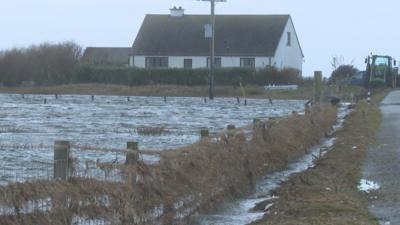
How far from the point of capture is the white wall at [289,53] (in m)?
84.6

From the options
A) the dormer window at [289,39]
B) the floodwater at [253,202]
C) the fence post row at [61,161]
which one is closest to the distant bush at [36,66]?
the dormer window at [289,39]

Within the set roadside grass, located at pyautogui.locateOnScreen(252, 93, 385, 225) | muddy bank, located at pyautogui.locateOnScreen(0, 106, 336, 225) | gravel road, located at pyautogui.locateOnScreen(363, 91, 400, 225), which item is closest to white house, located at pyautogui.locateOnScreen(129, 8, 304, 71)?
gravel road, located at pyautogui.locateOnScreen(363, 91, 400, 225)

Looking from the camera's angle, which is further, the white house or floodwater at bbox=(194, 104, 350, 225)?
the white house

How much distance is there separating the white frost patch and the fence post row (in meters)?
6.49

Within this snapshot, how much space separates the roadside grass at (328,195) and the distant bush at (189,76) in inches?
2188

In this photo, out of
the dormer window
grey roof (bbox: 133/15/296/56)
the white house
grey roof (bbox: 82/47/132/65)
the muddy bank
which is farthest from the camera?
grey roof (bbox: 82/47/132/65)

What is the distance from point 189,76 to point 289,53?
15.1m

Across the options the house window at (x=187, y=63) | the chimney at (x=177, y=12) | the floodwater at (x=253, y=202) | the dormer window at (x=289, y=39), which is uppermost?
the chimney at (x=177, y=12)

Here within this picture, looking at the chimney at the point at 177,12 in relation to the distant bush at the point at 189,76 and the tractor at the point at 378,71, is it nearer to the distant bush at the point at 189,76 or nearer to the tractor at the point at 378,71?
the distant bush at the point at 189,76

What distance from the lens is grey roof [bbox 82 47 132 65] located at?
96.1m

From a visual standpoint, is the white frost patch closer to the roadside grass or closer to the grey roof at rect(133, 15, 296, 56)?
the roadside grass

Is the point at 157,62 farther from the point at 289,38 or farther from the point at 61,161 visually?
the point at 61,161

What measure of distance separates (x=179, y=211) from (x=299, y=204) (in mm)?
2360

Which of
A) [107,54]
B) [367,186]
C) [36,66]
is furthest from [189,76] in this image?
[367,186]
